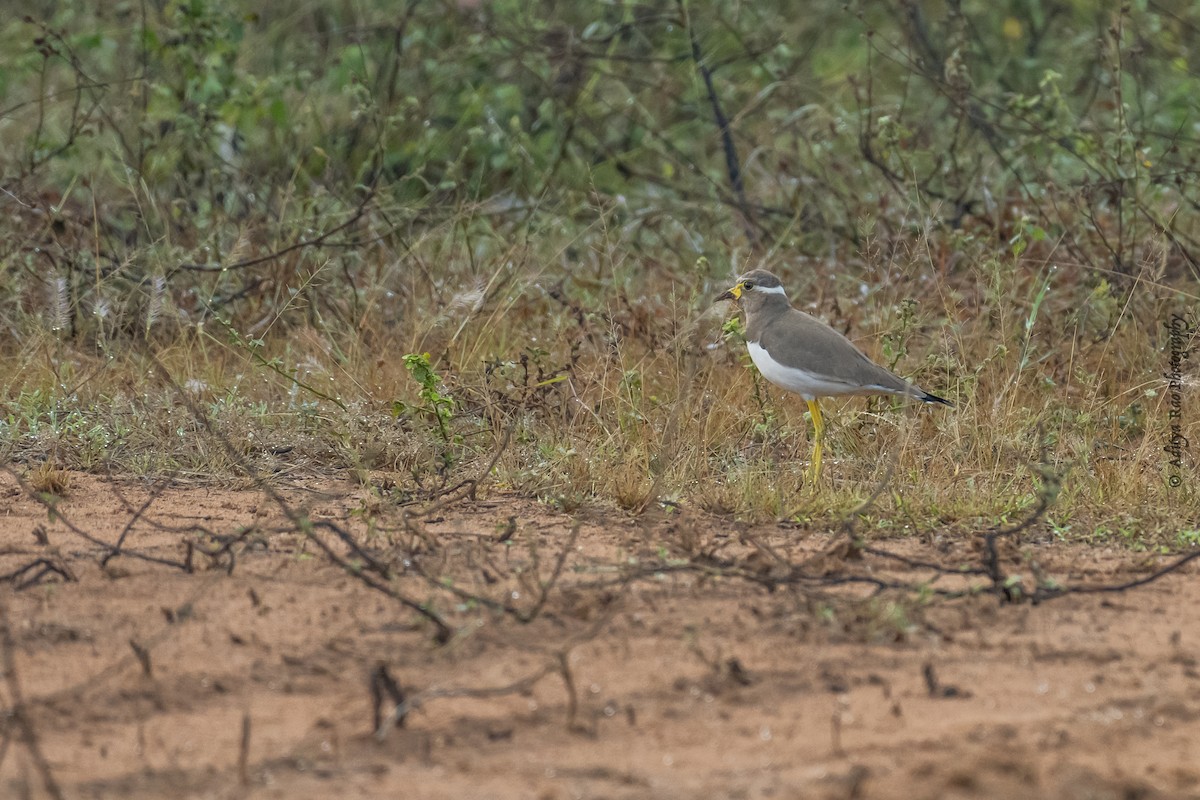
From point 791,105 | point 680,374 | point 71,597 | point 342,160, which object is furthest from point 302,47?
point 71,597

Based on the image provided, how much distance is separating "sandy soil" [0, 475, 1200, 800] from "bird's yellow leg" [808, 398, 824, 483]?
26.2 inches

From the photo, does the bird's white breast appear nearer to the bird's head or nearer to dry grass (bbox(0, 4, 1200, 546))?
dry grass (bbox(0, 4, 1200, 546))

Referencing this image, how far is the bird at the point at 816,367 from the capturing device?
16.9 feet

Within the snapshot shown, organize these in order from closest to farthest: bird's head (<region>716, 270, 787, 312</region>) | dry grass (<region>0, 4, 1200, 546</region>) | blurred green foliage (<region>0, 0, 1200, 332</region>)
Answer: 1. dry grass (<region>0, 4, 1200, 546</region>)
2. bird's head (<region>716, 270, 787, 312</region>)
3. blurred green foliage (<region>0, 0, 1200, 332</region>)

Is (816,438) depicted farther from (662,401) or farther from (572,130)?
(572,130)

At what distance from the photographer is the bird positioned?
5156mm

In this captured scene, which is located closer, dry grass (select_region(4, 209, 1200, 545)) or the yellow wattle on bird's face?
dry grass (select_region(4, 209, 1200, 545))

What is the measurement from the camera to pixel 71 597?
3.88m

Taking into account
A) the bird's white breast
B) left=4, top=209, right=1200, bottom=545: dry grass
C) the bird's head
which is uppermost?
the bird's head

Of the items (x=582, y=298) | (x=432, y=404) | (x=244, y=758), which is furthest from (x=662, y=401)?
(x=244, y=758)

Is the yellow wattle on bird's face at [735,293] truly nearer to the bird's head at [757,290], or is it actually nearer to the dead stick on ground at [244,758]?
the bird's head at [757,290]

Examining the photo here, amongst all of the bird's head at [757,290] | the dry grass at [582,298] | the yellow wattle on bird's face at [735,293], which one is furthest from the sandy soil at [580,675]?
the yellow wattle on bird's face at [735,293]

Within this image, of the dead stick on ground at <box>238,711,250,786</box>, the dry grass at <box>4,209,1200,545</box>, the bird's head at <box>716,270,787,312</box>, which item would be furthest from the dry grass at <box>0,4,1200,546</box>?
the dead stick on ground at <box>238,711,250,786</box>

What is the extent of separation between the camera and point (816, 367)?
516 cm
